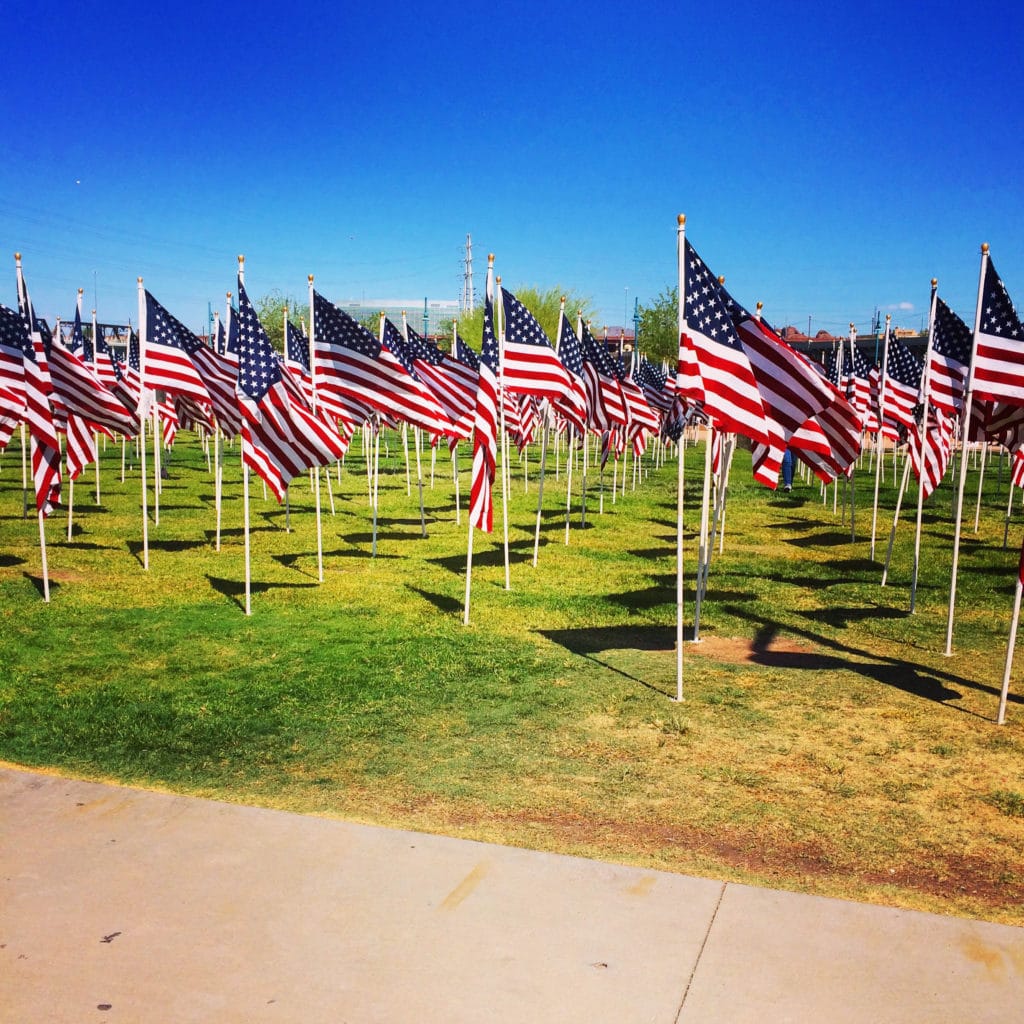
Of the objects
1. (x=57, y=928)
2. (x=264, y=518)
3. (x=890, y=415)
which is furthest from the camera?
(x=264, y=518)

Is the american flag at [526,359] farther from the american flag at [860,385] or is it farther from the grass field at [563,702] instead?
the american flag at [860,385]

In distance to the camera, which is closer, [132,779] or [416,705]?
[132,779]

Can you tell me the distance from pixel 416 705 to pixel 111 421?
8315 mm

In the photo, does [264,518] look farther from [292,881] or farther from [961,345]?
[292,881]

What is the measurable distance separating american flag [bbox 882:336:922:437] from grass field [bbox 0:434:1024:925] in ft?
9.35

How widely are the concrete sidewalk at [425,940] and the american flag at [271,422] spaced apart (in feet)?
23.5

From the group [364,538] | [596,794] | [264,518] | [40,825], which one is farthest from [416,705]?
[264,518]

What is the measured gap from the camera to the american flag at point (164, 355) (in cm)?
1500

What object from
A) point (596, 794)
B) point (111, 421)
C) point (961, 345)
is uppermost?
point (961, 345)

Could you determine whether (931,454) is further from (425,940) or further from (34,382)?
(34,382)

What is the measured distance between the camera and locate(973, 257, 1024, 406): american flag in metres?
9.14

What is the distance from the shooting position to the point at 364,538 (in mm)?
19953

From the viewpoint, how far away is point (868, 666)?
1099cm

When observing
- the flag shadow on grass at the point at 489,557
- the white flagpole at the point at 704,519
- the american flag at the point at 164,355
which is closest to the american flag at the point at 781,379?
the white flagpole at the point at 704,519
